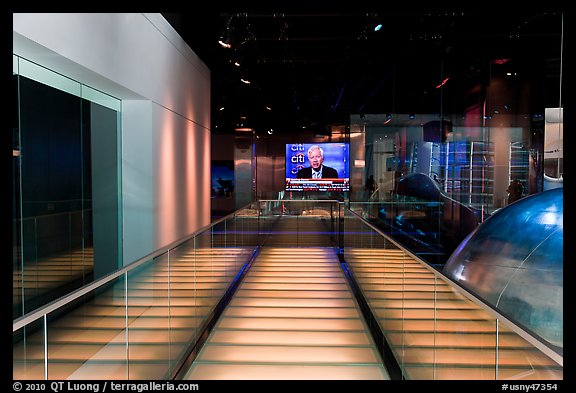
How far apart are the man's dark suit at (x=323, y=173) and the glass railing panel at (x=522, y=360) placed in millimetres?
15473

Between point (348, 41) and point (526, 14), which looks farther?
point (348, 41)

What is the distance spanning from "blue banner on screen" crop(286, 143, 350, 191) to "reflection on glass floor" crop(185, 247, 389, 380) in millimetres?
8420

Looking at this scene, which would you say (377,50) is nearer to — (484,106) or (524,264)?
(484,106)

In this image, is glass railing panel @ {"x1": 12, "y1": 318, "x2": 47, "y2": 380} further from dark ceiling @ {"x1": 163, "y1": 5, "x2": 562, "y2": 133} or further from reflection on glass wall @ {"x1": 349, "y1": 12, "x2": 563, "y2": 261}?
reflection on glass wall @ {"x1": 349, "y1": 12, "x2": 563, "y2": 261}

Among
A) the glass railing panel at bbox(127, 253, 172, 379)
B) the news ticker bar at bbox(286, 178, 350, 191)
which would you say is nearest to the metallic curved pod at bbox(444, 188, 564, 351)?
the glass railing panel at bbox(127, 253, 172, 379)

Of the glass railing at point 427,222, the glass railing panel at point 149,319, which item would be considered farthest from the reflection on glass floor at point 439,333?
the glass railing at point 427,222

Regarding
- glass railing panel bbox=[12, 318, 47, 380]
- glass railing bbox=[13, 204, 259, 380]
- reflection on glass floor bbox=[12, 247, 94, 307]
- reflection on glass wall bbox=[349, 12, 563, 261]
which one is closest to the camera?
glass railing panel bbox=[12, 318, 47, 380]

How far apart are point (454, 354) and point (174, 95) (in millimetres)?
6103

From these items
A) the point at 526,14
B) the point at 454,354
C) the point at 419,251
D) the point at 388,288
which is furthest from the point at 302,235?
the point at 454,354

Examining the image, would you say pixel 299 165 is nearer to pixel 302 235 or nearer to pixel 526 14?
pixel 302 235

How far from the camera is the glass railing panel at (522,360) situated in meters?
1.78

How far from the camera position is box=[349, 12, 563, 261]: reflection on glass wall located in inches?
322

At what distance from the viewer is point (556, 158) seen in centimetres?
767

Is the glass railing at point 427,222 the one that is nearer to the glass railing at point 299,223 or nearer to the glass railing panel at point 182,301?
the glass railing at point 299,223
